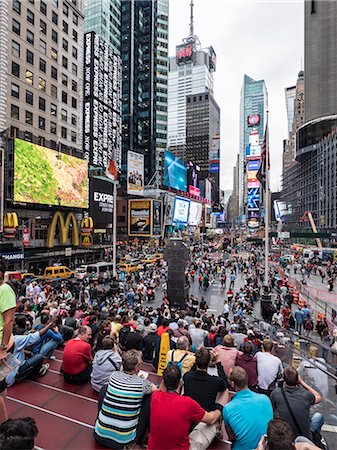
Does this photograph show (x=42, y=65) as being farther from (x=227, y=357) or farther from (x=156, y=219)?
(x=227, y=357)

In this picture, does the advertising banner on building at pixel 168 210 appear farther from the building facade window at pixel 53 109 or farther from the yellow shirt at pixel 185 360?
the yellow shirt at pixel 185 360

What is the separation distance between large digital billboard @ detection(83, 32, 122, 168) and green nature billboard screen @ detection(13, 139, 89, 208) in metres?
29.1

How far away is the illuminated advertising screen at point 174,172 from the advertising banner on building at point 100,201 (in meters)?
20.2

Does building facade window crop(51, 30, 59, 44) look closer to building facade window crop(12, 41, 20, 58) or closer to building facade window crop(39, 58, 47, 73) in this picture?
building facade window crop(39, 58, 47, 73)

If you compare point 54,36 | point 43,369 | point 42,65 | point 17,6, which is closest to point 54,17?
point 54,36

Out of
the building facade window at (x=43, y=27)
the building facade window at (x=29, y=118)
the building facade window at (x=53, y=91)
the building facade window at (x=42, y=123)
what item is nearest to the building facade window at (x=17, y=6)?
the building facade window at (x=43, y=27)

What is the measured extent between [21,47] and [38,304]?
35.8m

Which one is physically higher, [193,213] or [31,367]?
[193,213]

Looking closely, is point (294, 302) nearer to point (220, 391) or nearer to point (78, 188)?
point (220, 391)

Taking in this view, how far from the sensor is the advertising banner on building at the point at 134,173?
2183 inches

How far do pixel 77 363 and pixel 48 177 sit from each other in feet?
112

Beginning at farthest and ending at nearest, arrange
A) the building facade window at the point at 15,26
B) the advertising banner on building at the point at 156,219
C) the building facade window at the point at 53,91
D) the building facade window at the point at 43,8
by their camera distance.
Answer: the advertising banner on building at the point at 156,219, the building facade window at the point at 53,91, the building facade window at the point at 43,8, the building facade window at the point at 15,26

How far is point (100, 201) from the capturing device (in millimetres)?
49375

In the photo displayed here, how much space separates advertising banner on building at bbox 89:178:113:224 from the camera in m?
48.1
